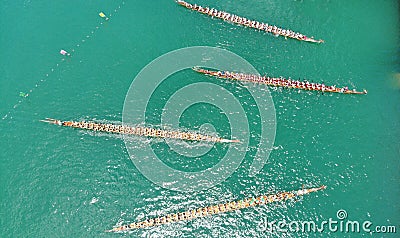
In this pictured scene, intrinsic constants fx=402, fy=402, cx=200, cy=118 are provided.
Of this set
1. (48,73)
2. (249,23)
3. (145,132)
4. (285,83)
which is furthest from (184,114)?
(48,73)

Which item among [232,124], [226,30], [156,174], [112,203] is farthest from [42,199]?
[226,30]

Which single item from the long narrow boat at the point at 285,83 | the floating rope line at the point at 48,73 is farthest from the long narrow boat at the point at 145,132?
the long narrow boat at the point at 285,83

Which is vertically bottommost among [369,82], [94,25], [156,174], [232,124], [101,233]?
[101,233]

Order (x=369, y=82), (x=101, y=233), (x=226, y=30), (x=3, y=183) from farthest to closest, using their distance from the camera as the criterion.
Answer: (x=226, y=30) < (x=369, y=82) < (x=3, y=183) < (x=101, y=233)

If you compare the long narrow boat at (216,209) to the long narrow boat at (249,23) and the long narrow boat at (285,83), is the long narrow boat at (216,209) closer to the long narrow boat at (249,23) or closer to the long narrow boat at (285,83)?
the long narrow boat at (285,83)

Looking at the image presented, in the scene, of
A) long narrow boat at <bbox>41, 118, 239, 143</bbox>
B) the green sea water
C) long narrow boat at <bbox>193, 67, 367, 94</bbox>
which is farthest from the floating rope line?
long narrow boat at <bbox>193, 67, 367, 94</bbox>

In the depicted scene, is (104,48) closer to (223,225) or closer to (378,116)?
(223,225)
